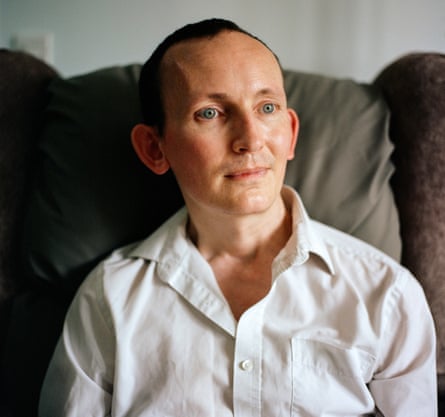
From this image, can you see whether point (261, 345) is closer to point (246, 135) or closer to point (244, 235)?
point (244, 235)

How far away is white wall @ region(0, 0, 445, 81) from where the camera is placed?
0.82m

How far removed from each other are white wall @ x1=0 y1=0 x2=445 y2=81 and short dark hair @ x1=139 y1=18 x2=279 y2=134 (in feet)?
0.27

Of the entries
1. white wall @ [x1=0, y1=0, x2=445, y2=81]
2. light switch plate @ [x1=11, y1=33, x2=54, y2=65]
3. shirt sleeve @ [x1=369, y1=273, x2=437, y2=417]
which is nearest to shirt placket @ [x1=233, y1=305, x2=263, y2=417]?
shirt sleeve @ [x1=369, y1=273, x2=437, y2=417]

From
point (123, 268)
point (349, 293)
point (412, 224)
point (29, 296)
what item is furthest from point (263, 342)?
point (29, 296)

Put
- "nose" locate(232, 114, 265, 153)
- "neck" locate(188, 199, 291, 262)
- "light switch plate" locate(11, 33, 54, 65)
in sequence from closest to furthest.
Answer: "nose" locate(232, 114, 265, 153) < "neck" locate(188, 199, 291, 262) < "light switch plate" locate(11, 33, 54, 65)

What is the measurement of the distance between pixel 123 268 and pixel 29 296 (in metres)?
0.27

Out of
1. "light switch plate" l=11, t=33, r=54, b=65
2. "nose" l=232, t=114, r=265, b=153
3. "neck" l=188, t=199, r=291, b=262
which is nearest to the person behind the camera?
"nose" l=232, t=114, r=265, b=153

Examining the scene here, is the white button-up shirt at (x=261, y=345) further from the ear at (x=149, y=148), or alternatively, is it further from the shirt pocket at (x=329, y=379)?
the ear at (x=149, y=148)

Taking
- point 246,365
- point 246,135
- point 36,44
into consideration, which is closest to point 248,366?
point 246,365

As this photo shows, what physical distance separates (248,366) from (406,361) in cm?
28

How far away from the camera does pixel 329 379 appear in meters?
0.70

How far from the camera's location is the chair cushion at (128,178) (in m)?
0.87

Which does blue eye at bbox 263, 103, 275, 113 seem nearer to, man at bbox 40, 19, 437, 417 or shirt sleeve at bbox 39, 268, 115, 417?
man at bbox 40, 19, 437, 417

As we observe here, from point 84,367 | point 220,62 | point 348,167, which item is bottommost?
point 84,367
